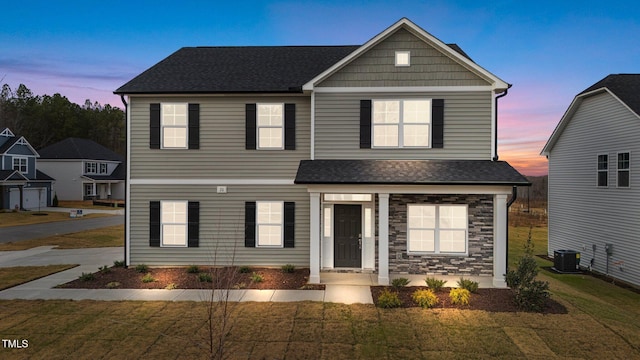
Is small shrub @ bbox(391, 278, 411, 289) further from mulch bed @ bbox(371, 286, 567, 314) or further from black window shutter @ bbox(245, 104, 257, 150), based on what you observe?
black window shutter @ bbox(245, 104, 257, 150)

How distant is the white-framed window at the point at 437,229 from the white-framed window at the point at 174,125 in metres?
8.58

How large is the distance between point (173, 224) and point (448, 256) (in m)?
9.81

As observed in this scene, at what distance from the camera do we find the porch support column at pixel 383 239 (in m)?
10.0

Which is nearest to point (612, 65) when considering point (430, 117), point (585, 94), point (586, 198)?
point (585, 94)

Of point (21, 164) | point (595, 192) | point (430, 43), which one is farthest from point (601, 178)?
point (21, 164)

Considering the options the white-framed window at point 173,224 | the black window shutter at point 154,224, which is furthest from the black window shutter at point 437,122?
the black window shutter at point 154,224

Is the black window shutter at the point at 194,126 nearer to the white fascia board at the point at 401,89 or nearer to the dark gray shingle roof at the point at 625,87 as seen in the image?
the white fascia board at the point at 401,89

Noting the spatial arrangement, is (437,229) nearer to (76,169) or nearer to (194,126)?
(194,126)

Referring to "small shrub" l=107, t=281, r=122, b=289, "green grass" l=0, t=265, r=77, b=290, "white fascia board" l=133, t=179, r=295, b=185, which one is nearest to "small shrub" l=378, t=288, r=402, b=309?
"white fascia board" l=133, t=179, r=295, b=185

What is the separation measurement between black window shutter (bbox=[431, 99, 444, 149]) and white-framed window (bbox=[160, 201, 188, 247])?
921cm

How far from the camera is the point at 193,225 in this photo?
39.0 ft

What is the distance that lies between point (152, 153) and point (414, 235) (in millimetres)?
9896

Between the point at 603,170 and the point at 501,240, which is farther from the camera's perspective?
the point at 603,170

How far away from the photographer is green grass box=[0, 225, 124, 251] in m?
17.2
